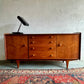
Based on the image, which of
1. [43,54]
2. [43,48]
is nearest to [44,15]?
[43,48]

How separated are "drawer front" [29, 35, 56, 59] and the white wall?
544mm

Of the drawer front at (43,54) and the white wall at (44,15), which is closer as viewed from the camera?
the drawer front at (43,54)

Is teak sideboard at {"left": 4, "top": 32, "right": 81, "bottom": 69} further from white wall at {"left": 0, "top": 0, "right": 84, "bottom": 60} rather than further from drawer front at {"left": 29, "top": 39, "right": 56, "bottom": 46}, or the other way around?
white wall at {"left": 0, "top": 0, "right": 84, "bottom": 60}

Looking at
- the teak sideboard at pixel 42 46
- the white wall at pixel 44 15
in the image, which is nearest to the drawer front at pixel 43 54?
the teak sideboard at pixel 42 46

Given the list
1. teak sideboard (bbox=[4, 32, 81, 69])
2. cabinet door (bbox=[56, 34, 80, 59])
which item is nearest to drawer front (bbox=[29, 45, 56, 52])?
teak sideboard (bbox=[4, 32, 81, 69])

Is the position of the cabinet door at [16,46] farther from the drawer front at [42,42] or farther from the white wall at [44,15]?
the white wall at [44,15]

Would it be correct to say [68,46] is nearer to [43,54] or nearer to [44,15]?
[43,54]

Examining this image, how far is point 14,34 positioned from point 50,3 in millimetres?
1233

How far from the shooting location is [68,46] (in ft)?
5.85

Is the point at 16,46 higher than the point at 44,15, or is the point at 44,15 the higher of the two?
the point at 44,15

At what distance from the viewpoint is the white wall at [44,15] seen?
2.21 metres

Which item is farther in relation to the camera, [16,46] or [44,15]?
[44,15]

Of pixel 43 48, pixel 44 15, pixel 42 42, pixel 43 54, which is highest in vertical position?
pixel 44 15

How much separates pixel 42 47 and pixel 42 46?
0.02m
